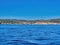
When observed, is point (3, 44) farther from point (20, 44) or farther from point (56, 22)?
point (56, 22)

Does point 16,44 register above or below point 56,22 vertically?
below

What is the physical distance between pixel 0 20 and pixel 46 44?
133m

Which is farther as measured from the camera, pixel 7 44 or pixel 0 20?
pixel 0 20

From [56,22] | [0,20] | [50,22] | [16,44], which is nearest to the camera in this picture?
[16,44]

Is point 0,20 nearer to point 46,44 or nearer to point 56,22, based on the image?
point 56,22

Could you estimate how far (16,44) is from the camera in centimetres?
1730

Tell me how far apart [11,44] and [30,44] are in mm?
1675

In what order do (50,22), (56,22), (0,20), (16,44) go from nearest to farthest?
(16,44) → (0,20) → (56,22) → (50,22)

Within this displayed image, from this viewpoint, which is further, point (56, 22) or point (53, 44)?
point (56, 22)

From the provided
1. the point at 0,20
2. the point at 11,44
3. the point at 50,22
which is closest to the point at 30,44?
the point at 11,44

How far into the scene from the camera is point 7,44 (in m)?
17.6

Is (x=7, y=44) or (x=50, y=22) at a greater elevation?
(x=50, y=22)

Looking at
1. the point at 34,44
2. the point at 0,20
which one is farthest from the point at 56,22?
the point at 34,44

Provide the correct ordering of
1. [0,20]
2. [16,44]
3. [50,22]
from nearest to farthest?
[16,44] → [0,20] → [50,22]
